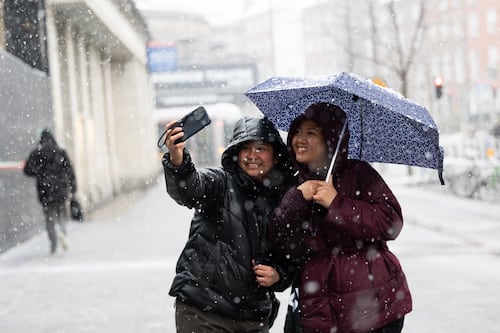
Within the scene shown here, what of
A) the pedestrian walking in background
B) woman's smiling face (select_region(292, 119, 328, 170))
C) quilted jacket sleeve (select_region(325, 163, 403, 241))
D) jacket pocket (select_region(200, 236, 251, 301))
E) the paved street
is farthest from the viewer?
the pedestrian walking in background

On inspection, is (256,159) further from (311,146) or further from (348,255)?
(348,255)

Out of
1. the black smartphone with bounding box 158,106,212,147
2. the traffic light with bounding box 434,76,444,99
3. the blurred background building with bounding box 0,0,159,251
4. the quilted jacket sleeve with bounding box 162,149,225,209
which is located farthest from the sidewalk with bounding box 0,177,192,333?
the traffic light with bounding box 434,76,444,99

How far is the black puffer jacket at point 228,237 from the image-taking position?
10.5 feet

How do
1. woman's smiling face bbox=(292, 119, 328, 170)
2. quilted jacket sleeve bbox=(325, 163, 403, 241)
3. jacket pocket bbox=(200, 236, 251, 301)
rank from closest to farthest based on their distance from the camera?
quilted jacket sleeve bbox=(325, 163, 403, 241), woman's smiling face bbox=(292, 119, 328, 170), jacket pocket bbox=(200, 236, 251, 301)

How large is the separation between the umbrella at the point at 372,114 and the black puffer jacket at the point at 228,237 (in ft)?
0.66

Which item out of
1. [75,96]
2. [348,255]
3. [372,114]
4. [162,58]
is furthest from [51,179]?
[162,58]

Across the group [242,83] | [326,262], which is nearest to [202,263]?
[326,262]

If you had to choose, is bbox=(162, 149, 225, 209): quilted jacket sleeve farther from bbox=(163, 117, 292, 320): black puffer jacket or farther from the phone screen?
the phone screen

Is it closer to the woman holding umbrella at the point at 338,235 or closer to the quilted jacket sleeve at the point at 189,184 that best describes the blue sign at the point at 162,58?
the quilted jacket sleeve at the point at 189,184

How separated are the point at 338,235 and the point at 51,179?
883 centimetres

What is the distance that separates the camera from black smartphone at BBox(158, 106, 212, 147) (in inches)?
119

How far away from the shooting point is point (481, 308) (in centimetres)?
678

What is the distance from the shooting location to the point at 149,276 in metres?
9.09

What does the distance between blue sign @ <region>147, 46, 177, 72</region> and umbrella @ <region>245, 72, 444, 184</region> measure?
25278 mm
